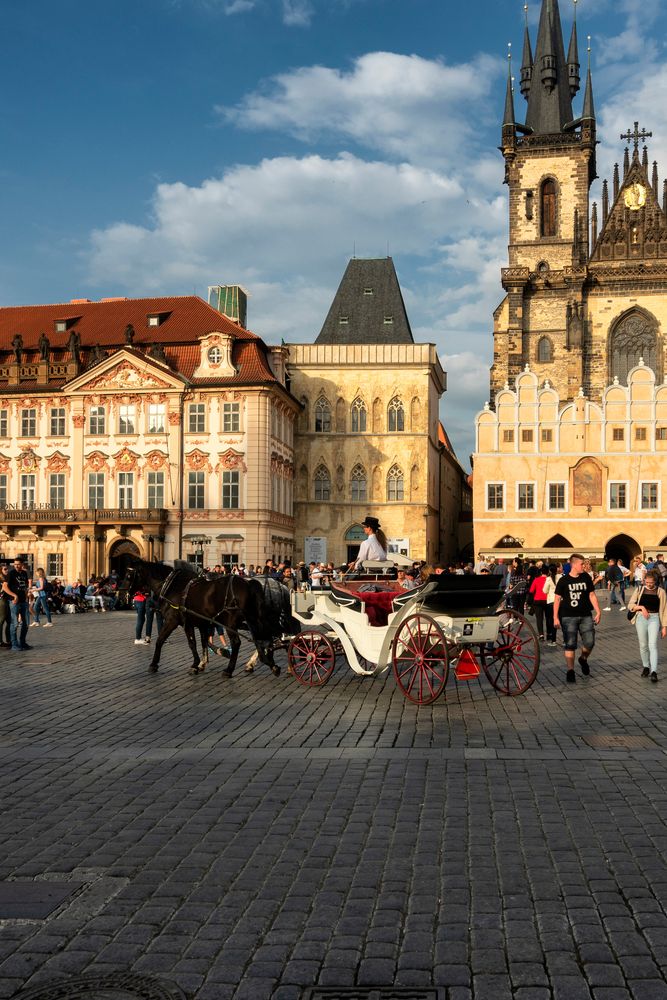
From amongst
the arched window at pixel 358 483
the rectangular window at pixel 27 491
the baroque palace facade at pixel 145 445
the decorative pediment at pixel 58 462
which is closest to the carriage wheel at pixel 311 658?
the baroque palace facade at pixel 145 445

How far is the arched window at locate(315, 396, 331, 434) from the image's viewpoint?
59.9 m

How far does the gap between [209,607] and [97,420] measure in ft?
134

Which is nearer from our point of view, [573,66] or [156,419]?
[156,419]

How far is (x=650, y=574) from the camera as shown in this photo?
14695 mm

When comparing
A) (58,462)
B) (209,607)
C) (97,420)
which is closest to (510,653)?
(209,607)

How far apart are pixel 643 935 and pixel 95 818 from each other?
3.68 m

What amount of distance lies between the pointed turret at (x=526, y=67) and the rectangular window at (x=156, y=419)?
135 feet

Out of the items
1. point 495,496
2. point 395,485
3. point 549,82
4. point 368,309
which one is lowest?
point 495,496

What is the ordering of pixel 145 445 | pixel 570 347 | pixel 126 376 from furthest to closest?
pixel 570 347 < pixel 145 445 < pixel 126 376

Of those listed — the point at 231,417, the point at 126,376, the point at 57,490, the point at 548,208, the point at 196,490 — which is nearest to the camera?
the point at 231,417

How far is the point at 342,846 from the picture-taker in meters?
6.23

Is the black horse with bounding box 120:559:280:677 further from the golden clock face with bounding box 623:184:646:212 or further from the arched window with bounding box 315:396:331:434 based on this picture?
the golden clock face with bounding box 623:184:646:212

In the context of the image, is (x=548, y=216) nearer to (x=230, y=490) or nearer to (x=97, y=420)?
(x=230, y=490)

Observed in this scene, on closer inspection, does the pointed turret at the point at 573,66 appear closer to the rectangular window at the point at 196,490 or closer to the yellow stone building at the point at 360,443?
the yellow stone building at the point at 360,443
